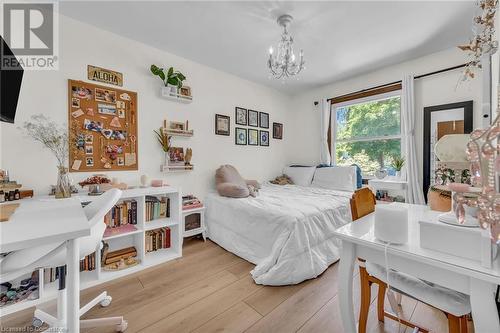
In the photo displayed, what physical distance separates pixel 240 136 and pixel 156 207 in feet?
5.62

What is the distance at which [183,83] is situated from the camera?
→ 2.80 metres

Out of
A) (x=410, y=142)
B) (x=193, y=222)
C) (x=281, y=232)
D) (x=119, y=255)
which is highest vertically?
(x=410, y=142)

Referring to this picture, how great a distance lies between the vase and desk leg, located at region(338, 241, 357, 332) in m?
2.11

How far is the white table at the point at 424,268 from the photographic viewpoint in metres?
0.65

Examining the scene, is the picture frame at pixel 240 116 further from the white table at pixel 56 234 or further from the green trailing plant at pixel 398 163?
the white table at pixel 56 234

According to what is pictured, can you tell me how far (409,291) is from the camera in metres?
0.94

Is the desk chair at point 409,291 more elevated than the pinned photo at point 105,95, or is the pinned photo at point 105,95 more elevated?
the pinned photo at point 105,95

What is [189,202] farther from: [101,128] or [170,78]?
[170,78]

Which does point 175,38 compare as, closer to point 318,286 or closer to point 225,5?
point 225,5

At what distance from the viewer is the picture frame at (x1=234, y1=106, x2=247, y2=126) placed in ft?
11.1

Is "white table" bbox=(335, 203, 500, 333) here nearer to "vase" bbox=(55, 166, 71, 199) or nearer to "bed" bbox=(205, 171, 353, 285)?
"bed" bbox=(205, 171, 353, 285)

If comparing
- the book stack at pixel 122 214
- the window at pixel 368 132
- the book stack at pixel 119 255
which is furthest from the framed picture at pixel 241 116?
the book stack at pixel 119 255

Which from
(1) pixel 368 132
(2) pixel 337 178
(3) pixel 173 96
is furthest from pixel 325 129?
(3) pixel 173 96

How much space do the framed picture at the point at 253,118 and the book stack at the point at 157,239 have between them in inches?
84.1
